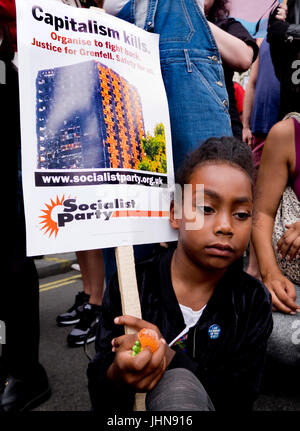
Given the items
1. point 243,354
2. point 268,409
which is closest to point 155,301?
point 243,354

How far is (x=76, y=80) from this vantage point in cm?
105

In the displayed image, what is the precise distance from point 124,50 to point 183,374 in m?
0.95

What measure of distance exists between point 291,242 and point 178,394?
0.92 metres

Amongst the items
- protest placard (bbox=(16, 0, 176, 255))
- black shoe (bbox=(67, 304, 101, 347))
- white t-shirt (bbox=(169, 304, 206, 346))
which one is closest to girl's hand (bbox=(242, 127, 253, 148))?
black shoe (bbox=(67, 304, 101, 347))

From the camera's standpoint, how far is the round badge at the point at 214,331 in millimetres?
1090

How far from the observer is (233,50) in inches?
59.9

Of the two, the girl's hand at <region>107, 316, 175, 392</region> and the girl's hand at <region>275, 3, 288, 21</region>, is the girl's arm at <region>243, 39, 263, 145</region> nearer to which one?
the girl's hand at <region>275, 3, 288, 21</region>

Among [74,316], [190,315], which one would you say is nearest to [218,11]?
[190,315]

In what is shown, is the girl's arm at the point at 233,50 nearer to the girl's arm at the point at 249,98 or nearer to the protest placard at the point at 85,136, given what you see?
the protest placard at the point at 85,136

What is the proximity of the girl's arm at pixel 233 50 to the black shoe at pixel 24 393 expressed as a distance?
1531mm

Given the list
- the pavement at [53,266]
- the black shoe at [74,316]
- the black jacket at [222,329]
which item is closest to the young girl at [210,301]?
the black jacket at [222,329]

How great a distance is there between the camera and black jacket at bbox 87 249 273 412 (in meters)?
1.05

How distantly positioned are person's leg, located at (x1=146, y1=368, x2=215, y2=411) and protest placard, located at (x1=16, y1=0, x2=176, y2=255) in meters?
0.37

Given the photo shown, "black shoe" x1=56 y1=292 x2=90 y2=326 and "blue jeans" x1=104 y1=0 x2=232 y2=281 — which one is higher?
"blue jeans" x1=104 y1=0 x2=232 y2=281
